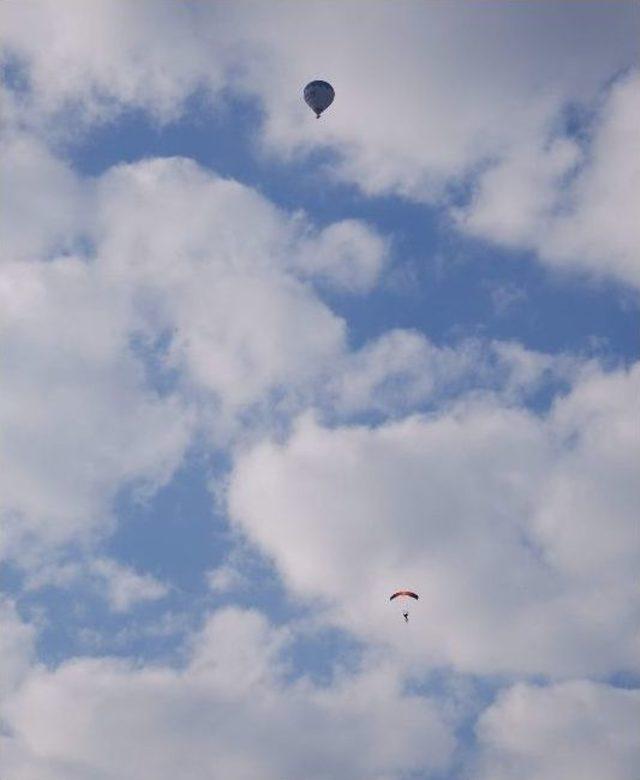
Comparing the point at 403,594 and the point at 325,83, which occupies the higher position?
the point at 325,83
